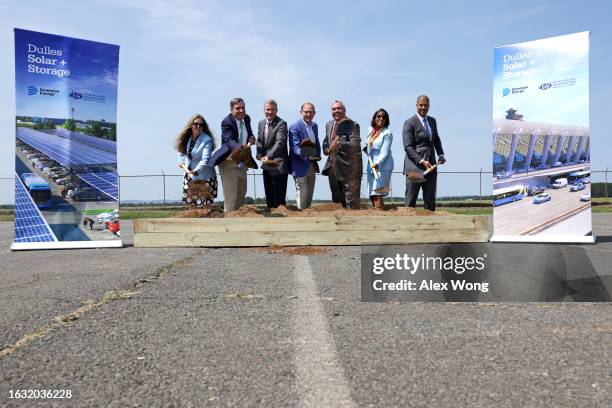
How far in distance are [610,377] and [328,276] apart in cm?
221

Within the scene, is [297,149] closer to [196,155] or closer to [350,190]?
[350,190]

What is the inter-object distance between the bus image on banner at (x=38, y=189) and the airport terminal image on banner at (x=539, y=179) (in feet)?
19.9

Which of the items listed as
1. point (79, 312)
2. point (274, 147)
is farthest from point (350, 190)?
point (79, 312)

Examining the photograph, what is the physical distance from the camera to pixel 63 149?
602 centimetres

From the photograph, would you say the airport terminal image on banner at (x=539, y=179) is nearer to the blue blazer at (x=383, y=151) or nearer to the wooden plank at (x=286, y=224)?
the wooden plank at (x=286, y=224)

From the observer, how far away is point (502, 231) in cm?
652

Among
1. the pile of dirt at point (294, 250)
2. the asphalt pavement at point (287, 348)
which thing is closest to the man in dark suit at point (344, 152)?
the pile of dirt at point (294, 250)

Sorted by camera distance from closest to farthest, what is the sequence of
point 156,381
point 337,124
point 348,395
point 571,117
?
point 348,395
point 156,381
point 571,117
point 337,124

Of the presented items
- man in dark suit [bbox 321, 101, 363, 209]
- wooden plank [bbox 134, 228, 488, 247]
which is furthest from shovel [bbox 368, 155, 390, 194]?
wooden plank [bbox 134, 228, 488, 247]

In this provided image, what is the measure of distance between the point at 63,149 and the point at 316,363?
561cm

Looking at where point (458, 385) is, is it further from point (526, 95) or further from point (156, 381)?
point (526, 95)

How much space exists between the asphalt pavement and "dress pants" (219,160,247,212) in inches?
147

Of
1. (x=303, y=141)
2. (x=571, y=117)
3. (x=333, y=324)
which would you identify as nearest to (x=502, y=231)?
(x=571, y=117)

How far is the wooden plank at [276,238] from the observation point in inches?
239
